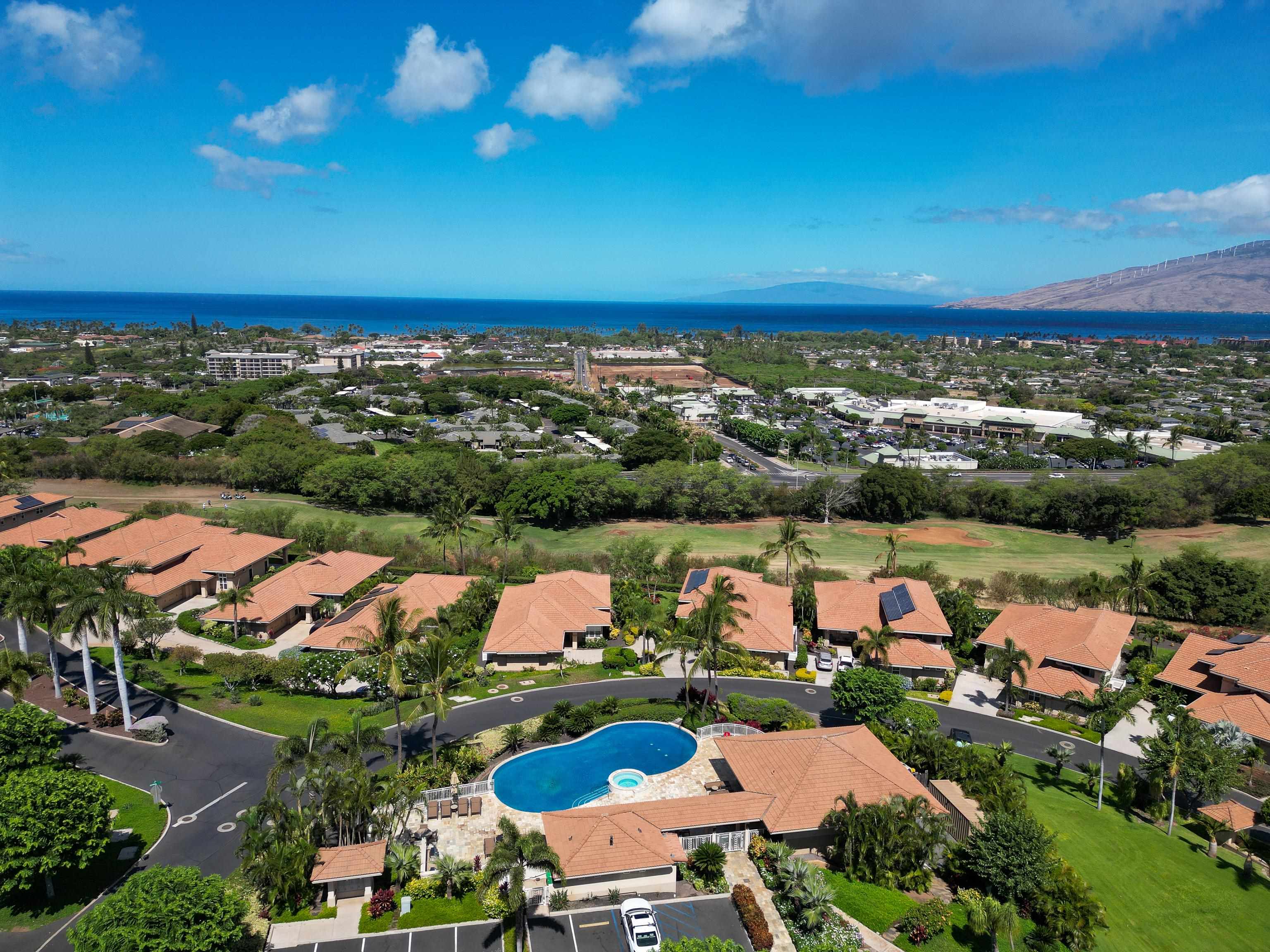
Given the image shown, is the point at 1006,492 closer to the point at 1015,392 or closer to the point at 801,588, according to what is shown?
the point at 801,588

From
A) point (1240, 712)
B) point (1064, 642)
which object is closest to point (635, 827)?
point (1064, 642)

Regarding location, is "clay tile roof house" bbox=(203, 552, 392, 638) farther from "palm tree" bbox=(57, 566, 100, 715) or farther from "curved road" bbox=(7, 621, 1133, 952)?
"palm tree" bbox=(57, 566, 100, 715)

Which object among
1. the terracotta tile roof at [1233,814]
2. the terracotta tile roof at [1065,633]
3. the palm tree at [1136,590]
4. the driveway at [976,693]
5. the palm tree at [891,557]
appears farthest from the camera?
the palm tree at [891,557]

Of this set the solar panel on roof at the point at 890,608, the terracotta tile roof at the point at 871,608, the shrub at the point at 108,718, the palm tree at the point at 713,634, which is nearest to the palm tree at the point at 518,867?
the palm tree at the point at 713,634

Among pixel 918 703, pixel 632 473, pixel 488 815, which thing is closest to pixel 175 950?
pixel 488 815

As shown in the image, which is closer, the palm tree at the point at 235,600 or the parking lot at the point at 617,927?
the parking lot at the point at 617,927

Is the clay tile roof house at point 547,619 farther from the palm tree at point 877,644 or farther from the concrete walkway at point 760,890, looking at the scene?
the concrete walkway at point 760,890

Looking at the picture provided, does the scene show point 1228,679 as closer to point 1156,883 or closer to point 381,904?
point 1156,883
